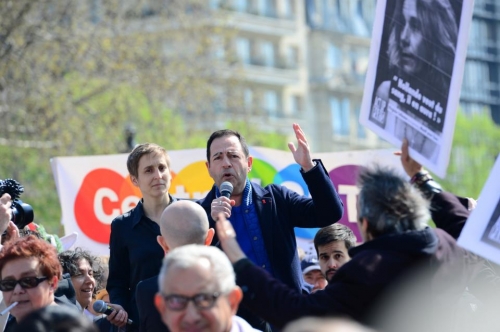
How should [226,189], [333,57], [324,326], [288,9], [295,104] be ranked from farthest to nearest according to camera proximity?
1. [333,57]
2. [295,104]
3. [288,9]
4. [226,189]
5. [324,326]

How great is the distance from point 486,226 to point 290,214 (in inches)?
69.8

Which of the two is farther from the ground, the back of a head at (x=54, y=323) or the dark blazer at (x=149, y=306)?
the back of a head at (x=54, y=323)

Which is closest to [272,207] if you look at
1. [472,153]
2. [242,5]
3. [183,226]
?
[183,226]

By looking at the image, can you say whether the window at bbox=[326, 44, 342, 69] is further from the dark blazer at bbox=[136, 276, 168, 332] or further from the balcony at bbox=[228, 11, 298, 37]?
the dark blazer at bbox=[136, 276, 168, 332]

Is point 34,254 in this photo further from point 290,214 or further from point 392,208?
point 392,208

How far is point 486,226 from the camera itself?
5.51 metres

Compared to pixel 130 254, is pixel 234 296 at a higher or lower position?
higher

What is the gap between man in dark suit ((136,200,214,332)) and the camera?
606cm

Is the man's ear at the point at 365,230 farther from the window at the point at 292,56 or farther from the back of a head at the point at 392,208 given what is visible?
the window at the point at 292,56

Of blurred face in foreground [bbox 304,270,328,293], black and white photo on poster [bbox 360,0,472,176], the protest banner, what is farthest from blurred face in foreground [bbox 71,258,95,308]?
the protest banner

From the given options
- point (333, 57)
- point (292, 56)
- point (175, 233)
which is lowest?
point (333, 57)

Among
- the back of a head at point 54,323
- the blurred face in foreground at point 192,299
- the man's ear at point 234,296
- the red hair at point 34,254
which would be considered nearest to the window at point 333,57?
the red hair at point 34,254

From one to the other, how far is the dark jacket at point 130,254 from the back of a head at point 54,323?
2.71 metres

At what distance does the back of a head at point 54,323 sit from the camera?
181 inches
